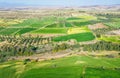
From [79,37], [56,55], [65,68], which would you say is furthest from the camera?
[79,37]

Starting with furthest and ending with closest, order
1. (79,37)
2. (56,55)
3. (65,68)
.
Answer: (79,37), (56,55), (65,68)

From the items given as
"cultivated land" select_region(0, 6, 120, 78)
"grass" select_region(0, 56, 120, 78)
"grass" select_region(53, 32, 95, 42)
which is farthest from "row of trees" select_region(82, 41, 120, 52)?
"grass" select_region(53, 32, 95, 42)

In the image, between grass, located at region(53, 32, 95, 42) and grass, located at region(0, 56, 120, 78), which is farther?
grass, located at region(53, 32, 95, 42)

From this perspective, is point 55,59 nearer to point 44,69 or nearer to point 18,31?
point 44,69

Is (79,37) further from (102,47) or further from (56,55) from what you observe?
(56,55)

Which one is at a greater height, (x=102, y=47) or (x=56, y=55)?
(x=102, y=47)

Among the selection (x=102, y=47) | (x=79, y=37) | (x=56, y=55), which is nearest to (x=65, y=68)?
(x=56, y=55)

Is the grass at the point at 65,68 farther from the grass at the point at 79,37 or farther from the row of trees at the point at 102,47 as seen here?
the grass at the point at 79,37

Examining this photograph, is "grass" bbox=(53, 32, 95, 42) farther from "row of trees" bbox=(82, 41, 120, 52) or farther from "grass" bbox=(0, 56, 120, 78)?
"grass" bbox=(0, 56, 120, 78)

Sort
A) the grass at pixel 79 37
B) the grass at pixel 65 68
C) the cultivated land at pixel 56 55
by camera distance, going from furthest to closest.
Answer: the grass at pixel 79 37, the cultivated land at pixel 56 55, the grass at pixel 65 68

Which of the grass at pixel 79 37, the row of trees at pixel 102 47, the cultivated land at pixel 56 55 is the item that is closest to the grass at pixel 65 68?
→ the cultivated land at pixel 56 55
